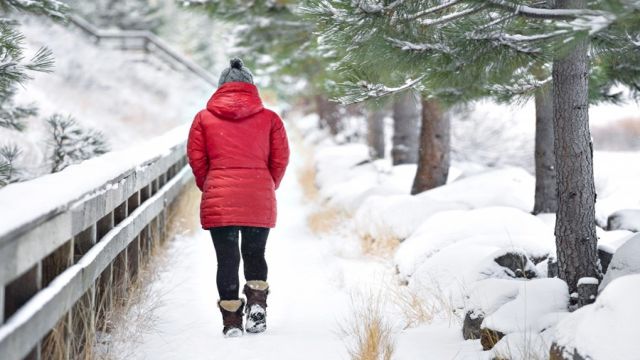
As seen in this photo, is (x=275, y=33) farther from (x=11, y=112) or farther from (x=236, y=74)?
(x=236, y=74)

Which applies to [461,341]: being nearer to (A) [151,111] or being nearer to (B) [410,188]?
(B) [410,188]

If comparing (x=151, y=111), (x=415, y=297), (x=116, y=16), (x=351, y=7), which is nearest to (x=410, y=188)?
(x=415, y=297)

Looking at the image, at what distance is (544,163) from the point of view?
7.50 metres

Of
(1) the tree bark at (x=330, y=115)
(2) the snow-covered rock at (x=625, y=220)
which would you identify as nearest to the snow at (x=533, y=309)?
(2) the snow-covered rock at (x=625, y=220)

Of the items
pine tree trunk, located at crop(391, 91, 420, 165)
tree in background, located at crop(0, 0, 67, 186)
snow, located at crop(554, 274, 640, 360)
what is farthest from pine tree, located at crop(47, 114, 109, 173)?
snow, located at crop(554, 274, 640, 360)

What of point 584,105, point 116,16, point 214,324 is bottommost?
point 214,324

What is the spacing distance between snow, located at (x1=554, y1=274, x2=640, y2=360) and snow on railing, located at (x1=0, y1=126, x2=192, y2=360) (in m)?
2.20

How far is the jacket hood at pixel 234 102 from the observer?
198 inches

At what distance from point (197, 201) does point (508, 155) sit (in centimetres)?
938

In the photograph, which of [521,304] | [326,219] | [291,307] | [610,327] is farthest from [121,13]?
[610,327]

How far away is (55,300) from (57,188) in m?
0.53

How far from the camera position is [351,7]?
12.5 ft

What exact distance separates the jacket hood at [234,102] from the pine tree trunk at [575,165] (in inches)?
77.5

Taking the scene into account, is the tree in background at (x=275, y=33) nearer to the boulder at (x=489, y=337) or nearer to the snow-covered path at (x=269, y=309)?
the snow-covered path at (x=269, y=309)
